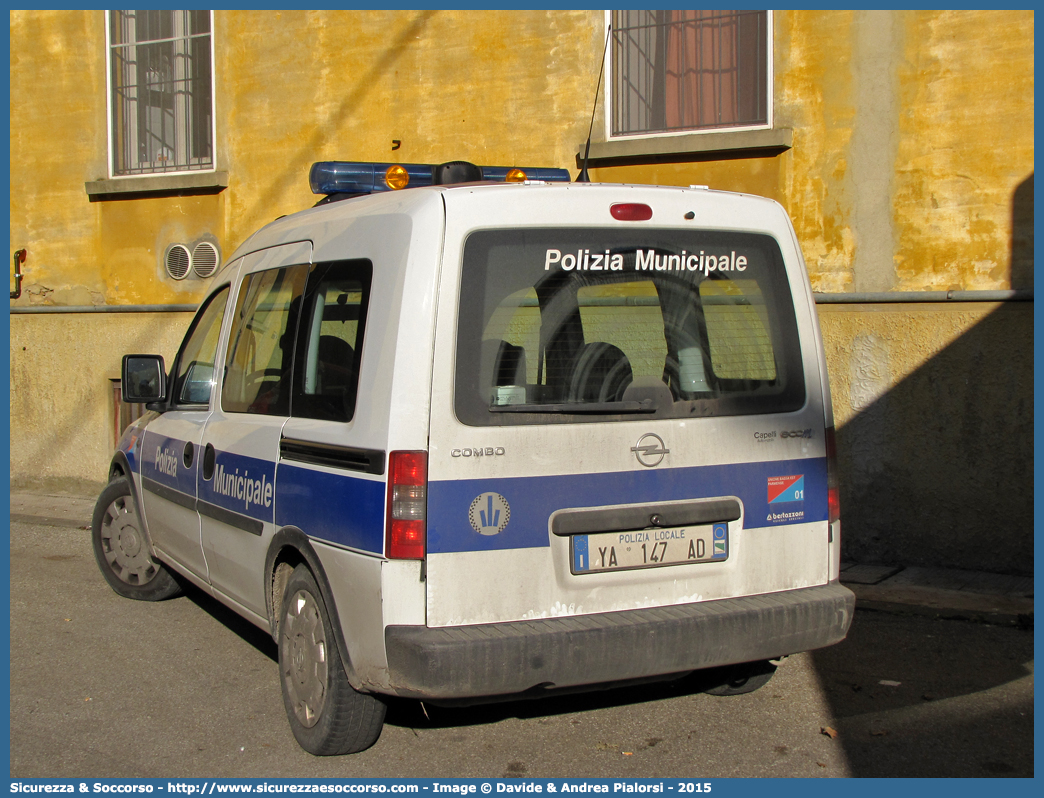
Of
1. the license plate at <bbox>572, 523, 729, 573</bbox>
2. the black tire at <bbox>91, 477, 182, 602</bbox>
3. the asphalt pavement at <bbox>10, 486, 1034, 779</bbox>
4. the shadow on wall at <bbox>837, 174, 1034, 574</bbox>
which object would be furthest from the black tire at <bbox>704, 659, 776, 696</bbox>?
the black tire at <bbox>91, 477, 182, 602</bbox>

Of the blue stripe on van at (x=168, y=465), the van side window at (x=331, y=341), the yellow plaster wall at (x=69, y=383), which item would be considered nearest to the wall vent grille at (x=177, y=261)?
the yellow plaster wall at (x=69, y=383)

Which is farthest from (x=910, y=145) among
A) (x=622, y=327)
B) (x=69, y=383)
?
(x=69, y=383)

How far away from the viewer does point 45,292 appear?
10.6 meters

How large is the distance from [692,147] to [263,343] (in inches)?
181

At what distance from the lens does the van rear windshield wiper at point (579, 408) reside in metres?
3.41

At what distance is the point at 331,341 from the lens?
3.80 meters

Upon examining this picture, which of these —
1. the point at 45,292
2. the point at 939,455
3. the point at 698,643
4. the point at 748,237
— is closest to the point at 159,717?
the point at 698,643

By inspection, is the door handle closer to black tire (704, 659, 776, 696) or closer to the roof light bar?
the roof light bar

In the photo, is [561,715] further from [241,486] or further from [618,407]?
[241,486]

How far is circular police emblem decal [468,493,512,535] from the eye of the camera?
3.33 m

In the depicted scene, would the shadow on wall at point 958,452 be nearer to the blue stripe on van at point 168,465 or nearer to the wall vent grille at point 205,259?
the blue stripe on van at point 168,465

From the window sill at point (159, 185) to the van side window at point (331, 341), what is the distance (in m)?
6.35

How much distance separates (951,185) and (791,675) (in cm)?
394

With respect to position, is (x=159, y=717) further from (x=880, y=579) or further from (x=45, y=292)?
(x=45, y=292)
